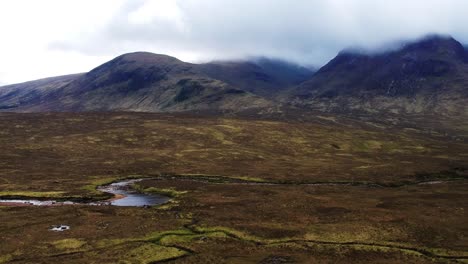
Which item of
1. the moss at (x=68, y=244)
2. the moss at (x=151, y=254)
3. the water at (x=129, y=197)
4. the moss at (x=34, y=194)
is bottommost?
the water at (x=129, y=197)

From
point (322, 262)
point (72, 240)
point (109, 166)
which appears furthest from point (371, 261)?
point (109, 166)

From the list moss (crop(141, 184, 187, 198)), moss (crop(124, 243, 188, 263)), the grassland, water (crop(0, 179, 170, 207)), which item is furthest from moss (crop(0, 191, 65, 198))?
moss (crop(124, 243, 188, 263))

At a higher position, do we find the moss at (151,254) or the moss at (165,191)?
the moss at (151,254)

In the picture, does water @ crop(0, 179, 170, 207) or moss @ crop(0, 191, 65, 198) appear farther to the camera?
moss @ crop(0, 191, 65, 198)

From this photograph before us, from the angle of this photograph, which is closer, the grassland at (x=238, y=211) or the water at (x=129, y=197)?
the grassland at (x=238, y=211)

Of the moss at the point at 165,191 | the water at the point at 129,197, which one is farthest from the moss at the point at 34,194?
the moss at the point at 165,191

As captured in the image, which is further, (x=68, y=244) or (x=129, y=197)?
(x=129, y=197)

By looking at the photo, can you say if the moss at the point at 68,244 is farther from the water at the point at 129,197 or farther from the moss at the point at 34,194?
the moss at the point at 34,194

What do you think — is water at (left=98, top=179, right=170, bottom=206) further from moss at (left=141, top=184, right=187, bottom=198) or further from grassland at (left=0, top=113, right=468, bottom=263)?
grassland at (left=0, top=113, right=468, bottom=263)

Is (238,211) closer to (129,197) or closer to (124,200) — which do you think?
(124,200)

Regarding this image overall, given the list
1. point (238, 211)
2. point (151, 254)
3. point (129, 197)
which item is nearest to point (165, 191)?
point (129, 197)
